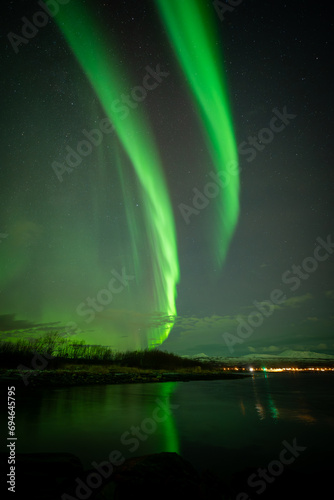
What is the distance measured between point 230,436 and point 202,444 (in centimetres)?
245

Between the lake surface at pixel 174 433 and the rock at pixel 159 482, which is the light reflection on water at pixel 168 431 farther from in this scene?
the rock at pixel 159 482

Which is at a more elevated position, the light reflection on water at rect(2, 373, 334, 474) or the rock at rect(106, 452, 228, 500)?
the rock at rect(106, 452, 228, 500)

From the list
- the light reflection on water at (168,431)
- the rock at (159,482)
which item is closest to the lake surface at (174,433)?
the light reflection on water at (168,431)

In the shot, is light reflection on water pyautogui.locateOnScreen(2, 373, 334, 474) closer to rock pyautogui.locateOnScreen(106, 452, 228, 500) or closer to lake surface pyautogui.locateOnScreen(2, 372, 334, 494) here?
lake surface pyautogui.locateOnScreen(2, 372, 334, 494)

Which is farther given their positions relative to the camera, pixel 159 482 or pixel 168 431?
pixel 168 431

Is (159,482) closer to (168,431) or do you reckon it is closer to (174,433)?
(174,433)

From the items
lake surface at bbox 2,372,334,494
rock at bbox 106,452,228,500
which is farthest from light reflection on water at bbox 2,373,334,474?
rock at bbox 106,452,228,500

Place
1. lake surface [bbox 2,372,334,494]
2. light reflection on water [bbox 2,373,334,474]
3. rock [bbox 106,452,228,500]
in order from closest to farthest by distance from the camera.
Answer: rock [bbox 106,452,228,500] → lake surface [bbox 2,372,334,494] → light reflection on water [bbox 2,373,334,474]

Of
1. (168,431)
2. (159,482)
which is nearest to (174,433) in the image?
(168,431)

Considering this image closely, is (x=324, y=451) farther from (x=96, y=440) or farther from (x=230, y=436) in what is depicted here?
(x=96, y=440)

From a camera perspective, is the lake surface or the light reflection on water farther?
the light reflection on water

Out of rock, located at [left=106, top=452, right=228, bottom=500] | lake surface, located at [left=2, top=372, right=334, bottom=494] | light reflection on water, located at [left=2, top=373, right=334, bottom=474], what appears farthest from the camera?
light reflection on water, located at [left=2, top=373, right=334, bottom=474]

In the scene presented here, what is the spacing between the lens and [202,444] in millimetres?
13406

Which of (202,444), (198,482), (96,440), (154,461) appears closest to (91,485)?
(154,461)
